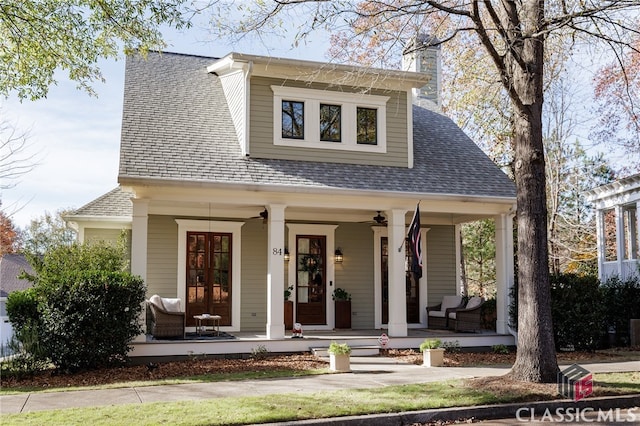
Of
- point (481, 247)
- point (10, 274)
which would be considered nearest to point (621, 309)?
point (481, 247)

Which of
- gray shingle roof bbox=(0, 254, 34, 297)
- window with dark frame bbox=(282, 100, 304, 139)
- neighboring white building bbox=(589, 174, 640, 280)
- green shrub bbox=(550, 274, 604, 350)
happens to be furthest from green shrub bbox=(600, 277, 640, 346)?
gray shingle roof bbox=(0, 254, 34, 297)

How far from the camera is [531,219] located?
9.34 m

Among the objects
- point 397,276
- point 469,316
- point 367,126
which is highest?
point 367,126

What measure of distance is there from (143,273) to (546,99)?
1784 cm

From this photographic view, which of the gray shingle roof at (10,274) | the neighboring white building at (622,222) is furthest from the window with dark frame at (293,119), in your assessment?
the gray shingle roof at (10,274)

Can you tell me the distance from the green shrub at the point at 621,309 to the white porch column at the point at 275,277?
7759 mm

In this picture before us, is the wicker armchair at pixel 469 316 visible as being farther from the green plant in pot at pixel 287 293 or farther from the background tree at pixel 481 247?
the background tree at pixel 481 247

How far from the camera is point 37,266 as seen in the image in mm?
11188

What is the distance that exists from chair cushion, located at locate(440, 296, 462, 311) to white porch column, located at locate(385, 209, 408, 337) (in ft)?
9.34

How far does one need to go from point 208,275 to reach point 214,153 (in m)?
3.15

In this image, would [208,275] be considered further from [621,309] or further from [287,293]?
[621,309]

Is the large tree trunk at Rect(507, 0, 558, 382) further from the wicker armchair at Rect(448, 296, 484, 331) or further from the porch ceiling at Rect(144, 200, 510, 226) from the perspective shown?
the wicker armchair at Rect(448, 296, 484, 331)

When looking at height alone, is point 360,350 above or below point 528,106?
below

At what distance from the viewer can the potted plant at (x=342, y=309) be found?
1585cm
